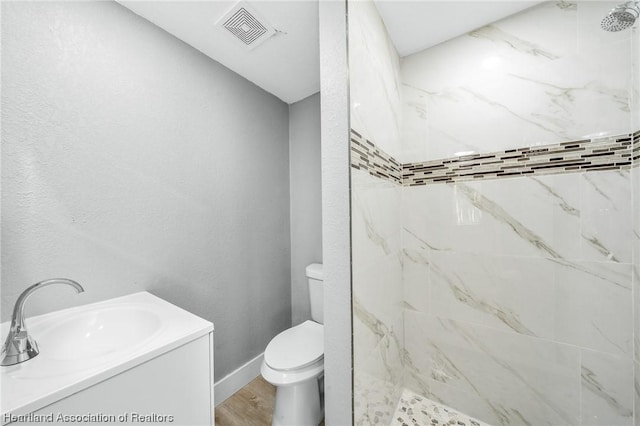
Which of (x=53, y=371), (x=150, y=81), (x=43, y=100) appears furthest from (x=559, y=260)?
(x=43, y=100)

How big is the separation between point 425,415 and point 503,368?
0.52 m

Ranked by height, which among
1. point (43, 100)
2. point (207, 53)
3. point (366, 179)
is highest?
point (207, 53)

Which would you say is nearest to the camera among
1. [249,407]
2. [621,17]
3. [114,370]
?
[114,370]

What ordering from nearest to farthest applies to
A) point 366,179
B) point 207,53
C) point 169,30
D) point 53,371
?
point 53,371 → point 366,179 → point 169,30 → point 207,53

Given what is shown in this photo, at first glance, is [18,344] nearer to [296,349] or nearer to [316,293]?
[296,349]

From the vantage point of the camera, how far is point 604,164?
107cm

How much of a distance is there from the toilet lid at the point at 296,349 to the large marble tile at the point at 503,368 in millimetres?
622

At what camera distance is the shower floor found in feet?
4.46

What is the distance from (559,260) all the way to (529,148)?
56cm

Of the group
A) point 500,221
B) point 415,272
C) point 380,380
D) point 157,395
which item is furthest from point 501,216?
point 157,395

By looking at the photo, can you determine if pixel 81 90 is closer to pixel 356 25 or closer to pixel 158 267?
pixel 158 267

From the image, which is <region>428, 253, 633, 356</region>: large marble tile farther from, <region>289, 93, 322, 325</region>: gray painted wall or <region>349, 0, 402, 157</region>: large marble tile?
<region>289, 93, 322, 325</region>: gray painted wall

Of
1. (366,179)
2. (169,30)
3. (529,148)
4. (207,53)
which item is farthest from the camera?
(207,53)

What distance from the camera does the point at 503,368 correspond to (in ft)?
4.25
